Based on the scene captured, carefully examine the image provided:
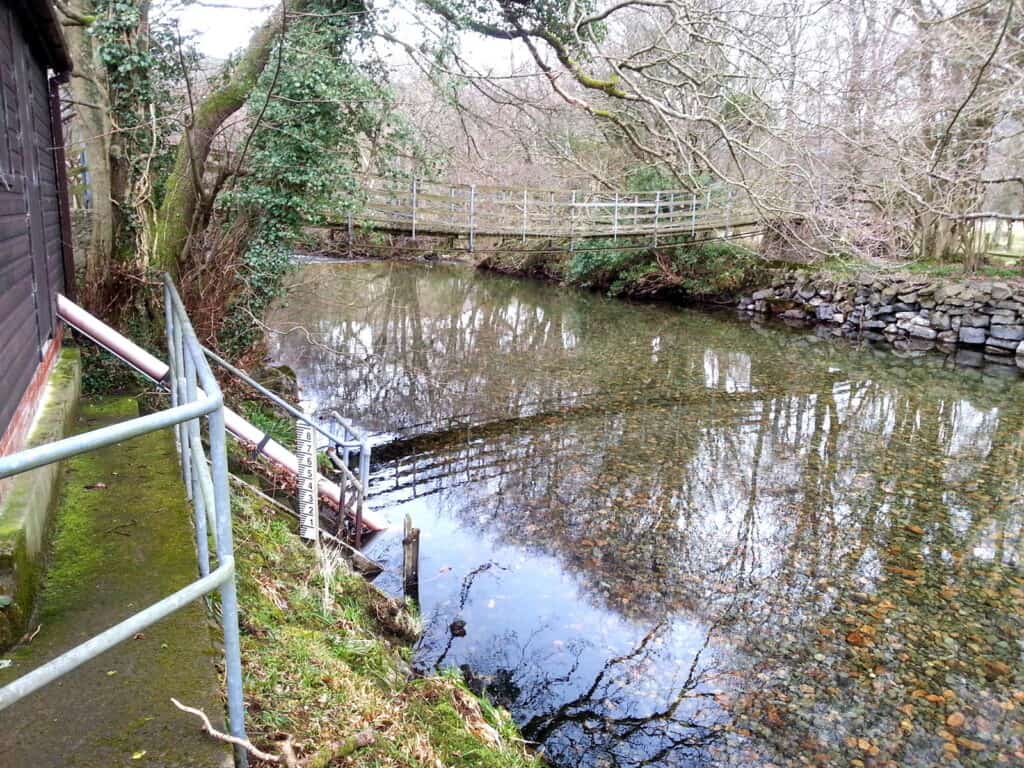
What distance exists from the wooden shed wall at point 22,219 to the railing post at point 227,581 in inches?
75.7

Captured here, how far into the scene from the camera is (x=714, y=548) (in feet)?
20.7

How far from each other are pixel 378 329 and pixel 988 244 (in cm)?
1514

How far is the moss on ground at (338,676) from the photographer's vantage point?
8.43ft

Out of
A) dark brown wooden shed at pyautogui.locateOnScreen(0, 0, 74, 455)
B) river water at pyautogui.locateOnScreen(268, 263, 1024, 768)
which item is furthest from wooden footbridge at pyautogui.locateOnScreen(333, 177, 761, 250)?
dark brown wooden shed at pyautogui.locateOnScreen(0, 0, 74, 455)

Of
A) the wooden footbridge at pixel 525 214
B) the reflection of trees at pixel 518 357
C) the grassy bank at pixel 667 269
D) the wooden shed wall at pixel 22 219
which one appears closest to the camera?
the wooden shed wall at pixel 22 219

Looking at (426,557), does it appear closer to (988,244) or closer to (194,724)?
(194,724)

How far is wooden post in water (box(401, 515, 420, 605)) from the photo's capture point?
207 inches

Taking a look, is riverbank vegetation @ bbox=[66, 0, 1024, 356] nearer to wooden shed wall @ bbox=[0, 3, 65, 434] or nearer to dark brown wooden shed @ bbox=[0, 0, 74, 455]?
dark brown wooden shed @ bbox=[0, 0, 74, 455]

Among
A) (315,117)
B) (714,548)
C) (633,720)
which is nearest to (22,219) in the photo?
(633,720)

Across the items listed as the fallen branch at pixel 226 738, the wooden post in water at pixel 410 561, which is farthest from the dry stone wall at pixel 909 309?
the fallen branch at pixel 226 738

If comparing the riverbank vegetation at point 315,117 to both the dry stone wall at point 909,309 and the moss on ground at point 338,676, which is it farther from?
the moss on ground at point 338,676

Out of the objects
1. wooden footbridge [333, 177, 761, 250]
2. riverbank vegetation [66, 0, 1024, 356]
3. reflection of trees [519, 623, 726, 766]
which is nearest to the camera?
reflection of trees [519, 623, 726, 766]

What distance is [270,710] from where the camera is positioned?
2484 mm

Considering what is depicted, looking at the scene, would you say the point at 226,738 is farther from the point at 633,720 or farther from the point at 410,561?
the point at 410,561
